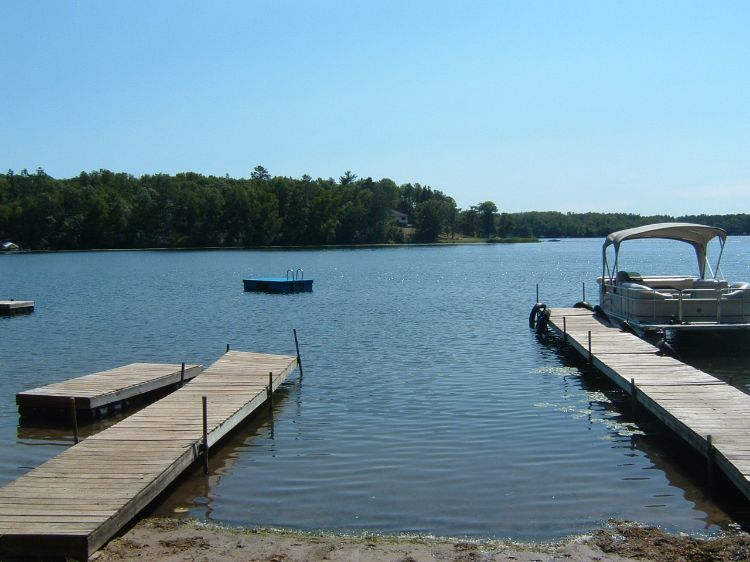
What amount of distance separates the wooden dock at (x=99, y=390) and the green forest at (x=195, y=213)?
405 feet

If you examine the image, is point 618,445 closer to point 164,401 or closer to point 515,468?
point 515,468

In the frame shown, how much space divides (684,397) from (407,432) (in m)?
4.89

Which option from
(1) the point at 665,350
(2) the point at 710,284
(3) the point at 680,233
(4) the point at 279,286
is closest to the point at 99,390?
(1) the point at 665,350

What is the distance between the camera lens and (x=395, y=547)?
347 inches

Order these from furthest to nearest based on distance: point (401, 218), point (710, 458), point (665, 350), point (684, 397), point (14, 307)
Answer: point (401, 218) < point (14, 307) < point (665, 350) < point (684, 397) < point (710, 458)

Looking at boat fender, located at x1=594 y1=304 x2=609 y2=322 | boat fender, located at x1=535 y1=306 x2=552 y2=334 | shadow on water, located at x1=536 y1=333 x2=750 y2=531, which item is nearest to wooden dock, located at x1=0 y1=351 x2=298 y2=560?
shadow on water, located at x1=536 y1=333 x2=750 y2=531

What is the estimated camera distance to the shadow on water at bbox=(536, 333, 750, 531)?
989cm

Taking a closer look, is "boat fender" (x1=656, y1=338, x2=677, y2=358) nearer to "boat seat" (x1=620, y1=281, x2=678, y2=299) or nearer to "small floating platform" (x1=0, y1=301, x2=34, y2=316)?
"boat seat" (x1=620, y1=281, x2=678, y2=299)

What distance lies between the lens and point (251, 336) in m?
28.7

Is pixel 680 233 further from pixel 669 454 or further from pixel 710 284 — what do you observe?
pixel 669 454

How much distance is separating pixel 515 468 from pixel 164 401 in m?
6.50

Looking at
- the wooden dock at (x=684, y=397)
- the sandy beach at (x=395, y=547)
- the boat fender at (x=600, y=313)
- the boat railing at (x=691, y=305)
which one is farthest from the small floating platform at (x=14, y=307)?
the sandy beach at (x=395, y=547)

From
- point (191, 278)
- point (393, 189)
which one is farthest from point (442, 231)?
point (191, 278)

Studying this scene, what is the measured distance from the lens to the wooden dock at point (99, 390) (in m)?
15.0
